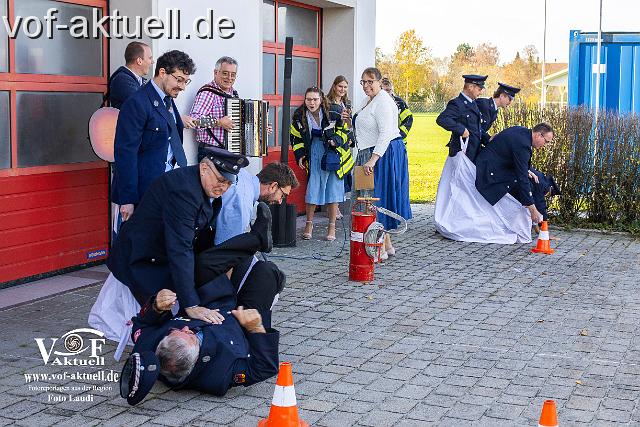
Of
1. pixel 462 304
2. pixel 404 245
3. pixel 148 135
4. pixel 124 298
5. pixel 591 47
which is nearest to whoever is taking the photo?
pixel 124 298

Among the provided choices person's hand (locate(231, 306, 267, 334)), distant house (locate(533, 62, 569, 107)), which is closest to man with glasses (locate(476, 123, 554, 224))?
distant house (locate(533, 62, 569, 107))

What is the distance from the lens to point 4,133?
820 cm

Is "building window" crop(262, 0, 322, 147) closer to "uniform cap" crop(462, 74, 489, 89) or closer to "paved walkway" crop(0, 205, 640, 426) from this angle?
"uniform cap" crop(462, 74, 489, 89)

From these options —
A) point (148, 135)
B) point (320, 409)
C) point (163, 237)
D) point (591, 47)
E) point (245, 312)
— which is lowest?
point (320, 409)

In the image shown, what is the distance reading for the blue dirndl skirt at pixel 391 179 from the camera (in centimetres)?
1055

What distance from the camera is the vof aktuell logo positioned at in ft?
20.7

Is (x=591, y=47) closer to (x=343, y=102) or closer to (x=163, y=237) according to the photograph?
(x=343, y=102)

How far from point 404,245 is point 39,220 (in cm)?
441

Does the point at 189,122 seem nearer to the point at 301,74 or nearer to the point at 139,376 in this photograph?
the point at 139,376

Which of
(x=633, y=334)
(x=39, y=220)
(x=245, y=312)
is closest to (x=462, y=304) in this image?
(x=633, y=334)

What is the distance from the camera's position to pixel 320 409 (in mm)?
5520

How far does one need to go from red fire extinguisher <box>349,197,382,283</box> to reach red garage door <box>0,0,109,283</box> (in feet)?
7.56

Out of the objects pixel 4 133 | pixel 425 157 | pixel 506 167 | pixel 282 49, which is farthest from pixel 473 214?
pixel 425 157

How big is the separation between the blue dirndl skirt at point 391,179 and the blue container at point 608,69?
6.52 metres
